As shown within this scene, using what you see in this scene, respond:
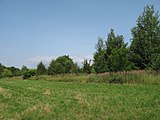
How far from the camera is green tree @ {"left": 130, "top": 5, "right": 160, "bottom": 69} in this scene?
29.2 metres

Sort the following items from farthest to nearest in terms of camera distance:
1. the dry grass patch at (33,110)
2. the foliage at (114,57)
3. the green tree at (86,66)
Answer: the green tree at (86,66) < the foliage at (114,57) < the dry grass patch at (33,110)

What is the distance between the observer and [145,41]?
96.4 ft

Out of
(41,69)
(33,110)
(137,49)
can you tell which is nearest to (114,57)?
(137,49)

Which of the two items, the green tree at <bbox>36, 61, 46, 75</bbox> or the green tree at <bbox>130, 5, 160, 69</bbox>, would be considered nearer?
the green tree at <bbox>130, 5, 160, 69</bbox>

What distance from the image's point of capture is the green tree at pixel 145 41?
29188mm

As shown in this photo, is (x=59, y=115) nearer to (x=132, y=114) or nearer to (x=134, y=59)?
(x=132, y=114)

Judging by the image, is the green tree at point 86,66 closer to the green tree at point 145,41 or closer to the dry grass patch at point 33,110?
the green tree at point 145,41

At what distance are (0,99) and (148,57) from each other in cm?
2042

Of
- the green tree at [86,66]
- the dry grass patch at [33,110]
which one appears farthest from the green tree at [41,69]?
the dry grass patch at [33,110]

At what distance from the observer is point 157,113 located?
7.41 m

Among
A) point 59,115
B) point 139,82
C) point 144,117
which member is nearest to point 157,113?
point 144,117

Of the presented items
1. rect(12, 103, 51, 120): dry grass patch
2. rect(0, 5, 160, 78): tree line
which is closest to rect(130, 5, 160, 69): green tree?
rect(0, 5, 160, 78): tree line

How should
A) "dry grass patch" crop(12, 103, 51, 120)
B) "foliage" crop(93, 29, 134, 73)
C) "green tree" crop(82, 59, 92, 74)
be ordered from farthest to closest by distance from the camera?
"green tree" crop(82, 59, 92, 74), "foliage" crop(93, 29, 134, 73), "dry grass patch" crop(12, 103, 51, 120)

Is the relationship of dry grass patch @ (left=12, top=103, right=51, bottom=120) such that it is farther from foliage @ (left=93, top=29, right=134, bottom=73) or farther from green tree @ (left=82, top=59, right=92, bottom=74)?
green tree @ (left=82, top=59, right=92, bottom=74)
